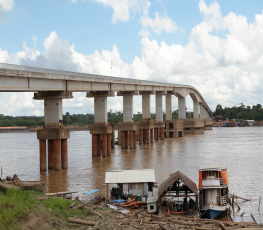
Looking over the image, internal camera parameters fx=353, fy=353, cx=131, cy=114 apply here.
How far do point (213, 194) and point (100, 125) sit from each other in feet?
95.3

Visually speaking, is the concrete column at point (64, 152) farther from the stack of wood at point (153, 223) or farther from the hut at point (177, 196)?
the stack of wood at point (153, 223)

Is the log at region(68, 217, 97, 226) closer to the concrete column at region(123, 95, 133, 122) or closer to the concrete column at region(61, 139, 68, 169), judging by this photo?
the concrete column at region(61, 139, 68, 169)

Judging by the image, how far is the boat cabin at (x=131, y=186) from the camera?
22.2 meters

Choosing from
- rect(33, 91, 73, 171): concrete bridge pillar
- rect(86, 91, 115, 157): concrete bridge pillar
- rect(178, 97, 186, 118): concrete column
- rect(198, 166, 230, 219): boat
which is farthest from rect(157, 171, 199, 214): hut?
rect(178, 97, 186, 118): concrete column

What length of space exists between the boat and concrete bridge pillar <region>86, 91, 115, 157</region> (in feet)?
86.6

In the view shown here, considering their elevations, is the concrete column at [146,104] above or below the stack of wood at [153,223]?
above

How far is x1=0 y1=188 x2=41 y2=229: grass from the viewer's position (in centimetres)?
1401

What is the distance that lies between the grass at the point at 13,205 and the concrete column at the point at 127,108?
133ft

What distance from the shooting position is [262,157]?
4484 centimetres

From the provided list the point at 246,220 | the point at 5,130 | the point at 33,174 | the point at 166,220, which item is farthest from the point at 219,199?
the point at 5,130

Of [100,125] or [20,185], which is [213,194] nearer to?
[20,185]

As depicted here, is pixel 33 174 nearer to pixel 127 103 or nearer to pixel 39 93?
pixel 39 93

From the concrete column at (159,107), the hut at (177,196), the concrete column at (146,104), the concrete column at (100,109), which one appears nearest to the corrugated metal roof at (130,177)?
the hut at (177,196)

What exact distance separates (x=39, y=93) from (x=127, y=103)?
80.4 feet
